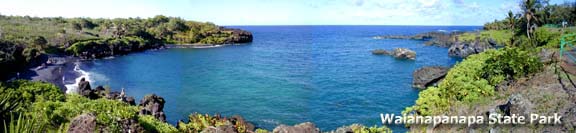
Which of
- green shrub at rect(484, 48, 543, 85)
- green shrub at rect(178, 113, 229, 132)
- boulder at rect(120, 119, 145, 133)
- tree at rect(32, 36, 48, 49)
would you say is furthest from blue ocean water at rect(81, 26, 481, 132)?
boulder at rect(120, 119, 145, 133)

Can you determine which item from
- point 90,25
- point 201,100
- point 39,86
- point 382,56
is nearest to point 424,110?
point 39,86

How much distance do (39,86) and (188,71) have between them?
167 ft

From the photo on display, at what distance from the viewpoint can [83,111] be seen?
2683 centimetres

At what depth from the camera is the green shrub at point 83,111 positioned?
24047 mm

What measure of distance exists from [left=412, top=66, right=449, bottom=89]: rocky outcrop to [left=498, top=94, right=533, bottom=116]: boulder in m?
43.3

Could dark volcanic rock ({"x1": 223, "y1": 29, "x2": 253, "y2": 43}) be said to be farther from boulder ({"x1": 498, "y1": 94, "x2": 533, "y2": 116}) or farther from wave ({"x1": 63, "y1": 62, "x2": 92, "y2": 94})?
boulder ({"x1": 498, "y1": 94, "x2": 533, "y2": 116})

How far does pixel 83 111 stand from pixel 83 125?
4.94 metres

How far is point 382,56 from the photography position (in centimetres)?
11162

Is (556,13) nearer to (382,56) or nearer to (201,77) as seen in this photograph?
(382,56)

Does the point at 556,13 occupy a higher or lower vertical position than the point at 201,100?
higher

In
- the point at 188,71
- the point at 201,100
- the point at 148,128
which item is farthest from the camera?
the point at 188,71

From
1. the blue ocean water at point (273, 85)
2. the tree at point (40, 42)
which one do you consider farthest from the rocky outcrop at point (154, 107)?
the tree at point (40, 42)

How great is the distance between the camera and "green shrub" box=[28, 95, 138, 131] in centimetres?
2405

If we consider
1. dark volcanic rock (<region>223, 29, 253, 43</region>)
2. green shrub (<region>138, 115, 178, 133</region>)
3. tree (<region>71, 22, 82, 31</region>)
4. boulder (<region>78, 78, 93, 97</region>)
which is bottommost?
boulder (<region>78, 78, 93, 97</region>)
